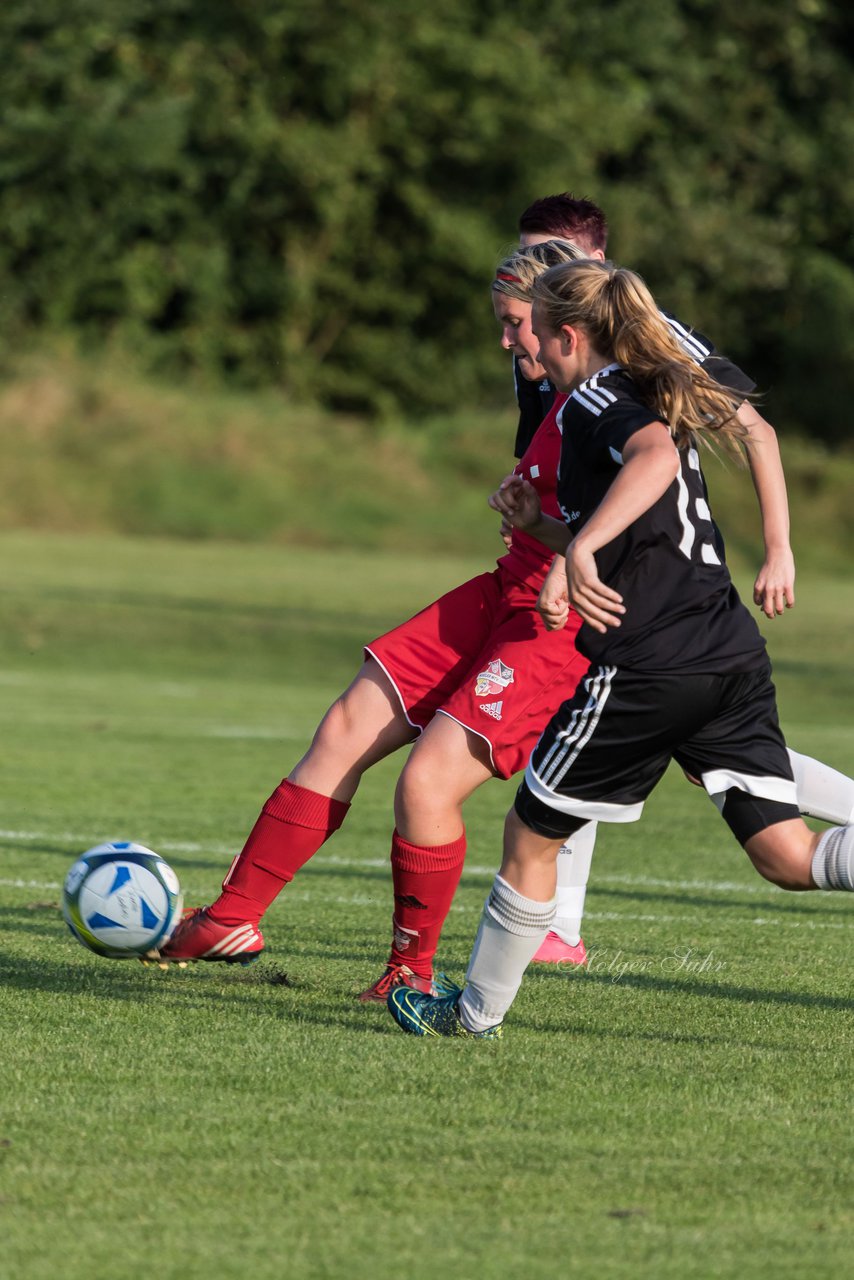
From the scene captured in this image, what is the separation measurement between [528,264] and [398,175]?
40164 millimetres

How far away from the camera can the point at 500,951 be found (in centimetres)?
411

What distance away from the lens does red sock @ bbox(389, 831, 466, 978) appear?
4605mm

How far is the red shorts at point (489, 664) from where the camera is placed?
453cm

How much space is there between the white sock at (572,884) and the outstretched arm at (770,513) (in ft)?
3.93

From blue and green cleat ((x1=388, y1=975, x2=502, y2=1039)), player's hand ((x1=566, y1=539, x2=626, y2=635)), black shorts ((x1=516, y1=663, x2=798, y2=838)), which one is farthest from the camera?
blue and green cleat ((x1=388, y1=975, x2=502, y2=1039))

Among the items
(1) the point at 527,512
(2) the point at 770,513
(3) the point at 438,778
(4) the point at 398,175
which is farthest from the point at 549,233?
(4) the point at 398,175

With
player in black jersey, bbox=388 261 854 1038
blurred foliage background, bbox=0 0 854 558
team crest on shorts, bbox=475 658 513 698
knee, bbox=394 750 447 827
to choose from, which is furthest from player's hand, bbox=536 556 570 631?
blurred foliage background, bbox=0 0 854 558

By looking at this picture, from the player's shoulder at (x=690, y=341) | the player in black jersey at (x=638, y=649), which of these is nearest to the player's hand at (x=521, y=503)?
the player in black jersey at (x=638, y=649)

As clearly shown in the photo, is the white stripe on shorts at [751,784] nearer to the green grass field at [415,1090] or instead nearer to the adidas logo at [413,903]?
the green grass field at [415,1090]

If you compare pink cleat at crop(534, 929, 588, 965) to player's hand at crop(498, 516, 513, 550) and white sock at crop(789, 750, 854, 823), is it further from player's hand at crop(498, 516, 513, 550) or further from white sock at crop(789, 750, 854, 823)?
player's hand at crop(498, 516, 513, 550)

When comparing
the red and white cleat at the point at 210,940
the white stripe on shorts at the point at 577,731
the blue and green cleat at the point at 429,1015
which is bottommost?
the red and white cleat at the point at 210,940

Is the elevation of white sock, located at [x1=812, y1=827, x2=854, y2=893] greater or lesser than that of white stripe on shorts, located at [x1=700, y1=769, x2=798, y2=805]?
lesser

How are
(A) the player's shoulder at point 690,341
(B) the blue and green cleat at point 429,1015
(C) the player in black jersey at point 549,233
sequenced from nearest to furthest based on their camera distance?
(A) the player's shoulder at point 690,341, (B) the blue and green cleat at point 429,1015, (C) the player in black jersey at point 549,233

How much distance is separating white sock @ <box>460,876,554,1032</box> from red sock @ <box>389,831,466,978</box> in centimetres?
43
